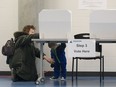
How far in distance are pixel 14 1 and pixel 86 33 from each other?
165 centimetres

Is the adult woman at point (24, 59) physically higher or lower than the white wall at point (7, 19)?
lower

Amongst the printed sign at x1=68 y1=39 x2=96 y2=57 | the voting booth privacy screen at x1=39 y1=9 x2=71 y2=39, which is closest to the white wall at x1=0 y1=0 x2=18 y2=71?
the voting booth privacy screen at x1=39 y1=9 x2=71 y2=39

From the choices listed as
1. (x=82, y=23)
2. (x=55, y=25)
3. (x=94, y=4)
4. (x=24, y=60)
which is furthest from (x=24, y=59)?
(x=94, y=4)

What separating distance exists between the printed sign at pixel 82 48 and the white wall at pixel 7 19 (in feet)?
7.81

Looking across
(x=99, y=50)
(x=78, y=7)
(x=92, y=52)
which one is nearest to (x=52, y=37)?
(x=92, y=52)

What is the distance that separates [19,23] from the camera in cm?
639

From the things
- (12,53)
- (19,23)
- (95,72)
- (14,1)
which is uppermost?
(14,1)

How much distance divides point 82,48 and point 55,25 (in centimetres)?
71

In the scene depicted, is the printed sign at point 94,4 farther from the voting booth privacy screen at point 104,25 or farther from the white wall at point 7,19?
the voting booth privacy screen at point 104,25

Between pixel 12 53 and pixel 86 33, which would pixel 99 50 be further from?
pixel 12 53

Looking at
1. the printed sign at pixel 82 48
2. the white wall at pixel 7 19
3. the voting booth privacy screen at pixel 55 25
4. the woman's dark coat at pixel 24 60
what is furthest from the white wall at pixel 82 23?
the printed sign at pixel 82 48

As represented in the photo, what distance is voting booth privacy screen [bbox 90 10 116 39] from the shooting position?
495cm

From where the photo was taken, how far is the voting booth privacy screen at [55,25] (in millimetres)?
5066

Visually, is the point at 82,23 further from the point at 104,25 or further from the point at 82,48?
the point at 82,48
